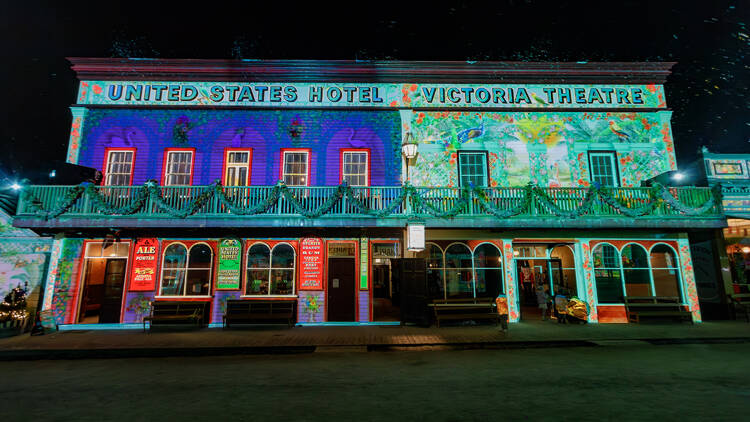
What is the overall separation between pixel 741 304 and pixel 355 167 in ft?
51.2

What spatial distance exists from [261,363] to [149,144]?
1088cm

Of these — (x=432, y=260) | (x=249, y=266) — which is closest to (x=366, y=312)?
(x=432, y=260)

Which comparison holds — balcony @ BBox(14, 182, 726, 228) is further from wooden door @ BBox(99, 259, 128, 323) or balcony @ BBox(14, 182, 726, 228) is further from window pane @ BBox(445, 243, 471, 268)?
wooden door @ BBox(99, 259, 128, 323)

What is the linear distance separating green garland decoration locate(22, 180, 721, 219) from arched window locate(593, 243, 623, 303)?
1.76m

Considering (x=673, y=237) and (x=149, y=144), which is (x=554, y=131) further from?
(x=149, y=144)

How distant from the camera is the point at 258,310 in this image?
508 inches

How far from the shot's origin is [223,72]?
14742 mm

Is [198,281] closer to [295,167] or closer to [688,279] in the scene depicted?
[295,167]

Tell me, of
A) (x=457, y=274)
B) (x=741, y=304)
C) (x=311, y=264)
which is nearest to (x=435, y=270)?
(x=457, y=274)

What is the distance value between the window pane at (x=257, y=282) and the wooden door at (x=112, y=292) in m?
4.70

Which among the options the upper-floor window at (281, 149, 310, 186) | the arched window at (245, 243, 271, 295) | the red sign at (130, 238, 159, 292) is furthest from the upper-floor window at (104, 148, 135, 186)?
the upper-floor window at (281, 149, 310, 186)

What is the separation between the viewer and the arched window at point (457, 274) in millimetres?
13594

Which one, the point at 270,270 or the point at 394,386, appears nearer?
the point at 394,386

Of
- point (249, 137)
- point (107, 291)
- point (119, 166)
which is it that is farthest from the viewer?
point (249, 137)
